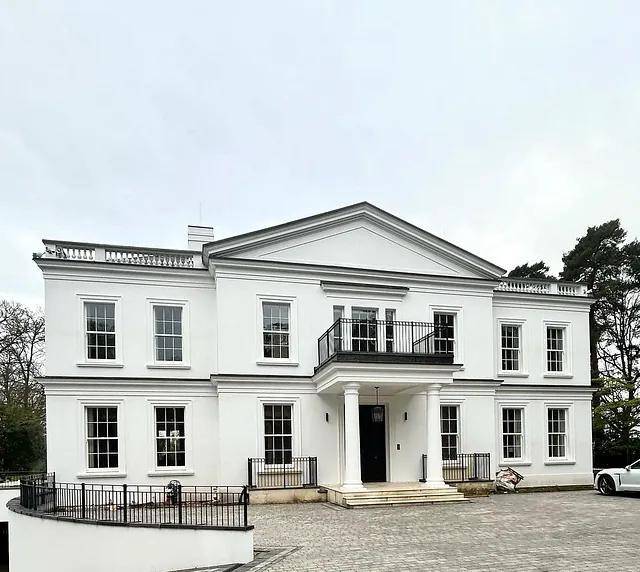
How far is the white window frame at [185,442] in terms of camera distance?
16922mm

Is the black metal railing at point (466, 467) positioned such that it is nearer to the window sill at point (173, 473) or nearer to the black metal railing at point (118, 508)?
the window sill at point (173, 473)

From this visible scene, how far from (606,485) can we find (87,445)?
52.2 feet

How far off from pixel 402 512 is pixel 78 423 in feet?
30.6

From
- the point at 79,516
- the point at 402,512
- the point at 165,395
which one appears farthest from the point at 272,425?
the point at 79,516

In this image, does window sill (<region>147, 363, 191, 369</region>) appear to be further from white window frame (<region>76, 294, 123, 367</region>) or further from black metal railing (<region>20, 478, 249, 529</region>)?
black metal railing (<region>20, 478, 249, 529</region>)

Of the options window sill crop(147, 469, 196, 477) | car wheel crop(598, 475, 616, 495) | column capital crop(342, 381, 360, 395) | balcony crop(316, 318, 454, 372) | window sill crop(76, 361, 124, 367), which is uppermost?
balcony crop(316, 318, 454, 372)

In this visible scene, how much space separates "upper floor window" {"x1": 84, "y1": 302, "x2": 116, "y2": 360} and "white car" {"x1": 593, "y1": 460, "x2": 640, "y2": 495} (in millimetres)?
15683

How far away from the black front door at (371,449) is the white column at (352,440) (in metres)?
2.20

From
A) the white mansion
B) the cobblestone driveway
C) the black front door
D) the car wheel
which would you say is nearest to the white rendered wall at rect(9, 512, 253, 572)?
the cobblestone driveway

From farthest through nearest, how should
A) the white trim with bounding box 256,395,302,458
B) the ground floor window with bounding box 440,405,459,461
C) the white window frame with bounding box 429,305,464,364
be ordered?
1. the white window frame with bounding box 429,305,464,364
2. the ground floor window with bounding box 440,405,459,461
3. the white trim with bounding box 256,395,302,458

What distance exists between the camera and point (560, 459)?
2122 cm

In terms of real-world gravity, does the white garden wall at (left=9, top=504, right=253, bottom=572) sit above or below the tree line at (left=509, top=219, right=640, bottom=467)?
below

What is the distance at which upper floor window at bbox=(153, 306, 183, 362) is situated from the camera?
58.1 ft

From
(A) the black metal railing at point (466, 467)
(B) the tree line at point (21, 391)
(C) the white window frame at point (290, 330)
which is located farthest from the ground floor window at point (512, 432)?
(B) the tree line at point (21, 391)
